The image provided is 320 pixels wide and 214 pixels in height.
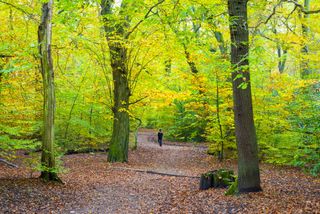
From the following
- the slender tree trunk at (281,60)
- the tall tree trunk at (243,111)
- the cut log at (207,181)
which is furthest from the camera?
the slender tree trunk at (281,60)

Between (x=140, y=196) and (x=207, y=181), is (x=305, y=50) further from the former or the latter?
(x=140, y=196)

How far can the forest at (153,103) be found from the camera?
699 centimetres

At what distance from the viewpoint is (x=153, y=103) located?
16.1 meters

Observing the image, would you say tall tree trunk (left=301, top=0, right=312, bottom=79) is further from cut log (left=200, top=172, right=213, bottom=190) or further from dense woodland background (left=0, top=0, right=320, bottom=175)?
cut log (left=200, top=172, right=213, bottom=190)

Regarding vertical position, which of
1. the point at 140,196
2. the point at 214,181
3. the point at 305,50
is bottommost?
the point at 140,196

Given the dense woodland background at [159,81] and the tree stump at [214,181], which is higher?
the dense woodland background at [159,81]

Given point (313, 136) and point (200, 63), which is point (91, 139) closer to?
point (200, 63)

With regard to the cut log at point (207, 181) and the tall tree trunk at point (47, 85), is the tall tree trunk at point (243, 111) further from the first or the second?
the tall tree trunk at point (47, 85)

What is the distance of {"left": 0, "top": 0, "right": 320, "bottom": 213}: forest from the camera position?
699 cm

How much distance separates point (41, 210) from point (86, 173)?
5094mm

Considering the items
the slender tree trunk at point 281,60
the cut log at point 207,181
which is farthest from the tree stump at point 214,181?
the slender tree trunk at point 281,60

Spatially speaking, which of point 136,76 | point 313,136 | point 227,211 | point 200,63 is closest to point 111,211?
point 227,211

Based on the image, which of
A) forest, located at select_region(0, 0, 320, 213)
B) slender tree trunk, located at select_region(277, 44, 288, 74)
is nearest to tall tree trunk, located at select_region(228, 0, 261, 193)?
forest, located at select_region(0, 0, 320, 213)

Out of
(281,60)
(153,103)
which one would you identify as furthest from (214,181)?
(153,103)
